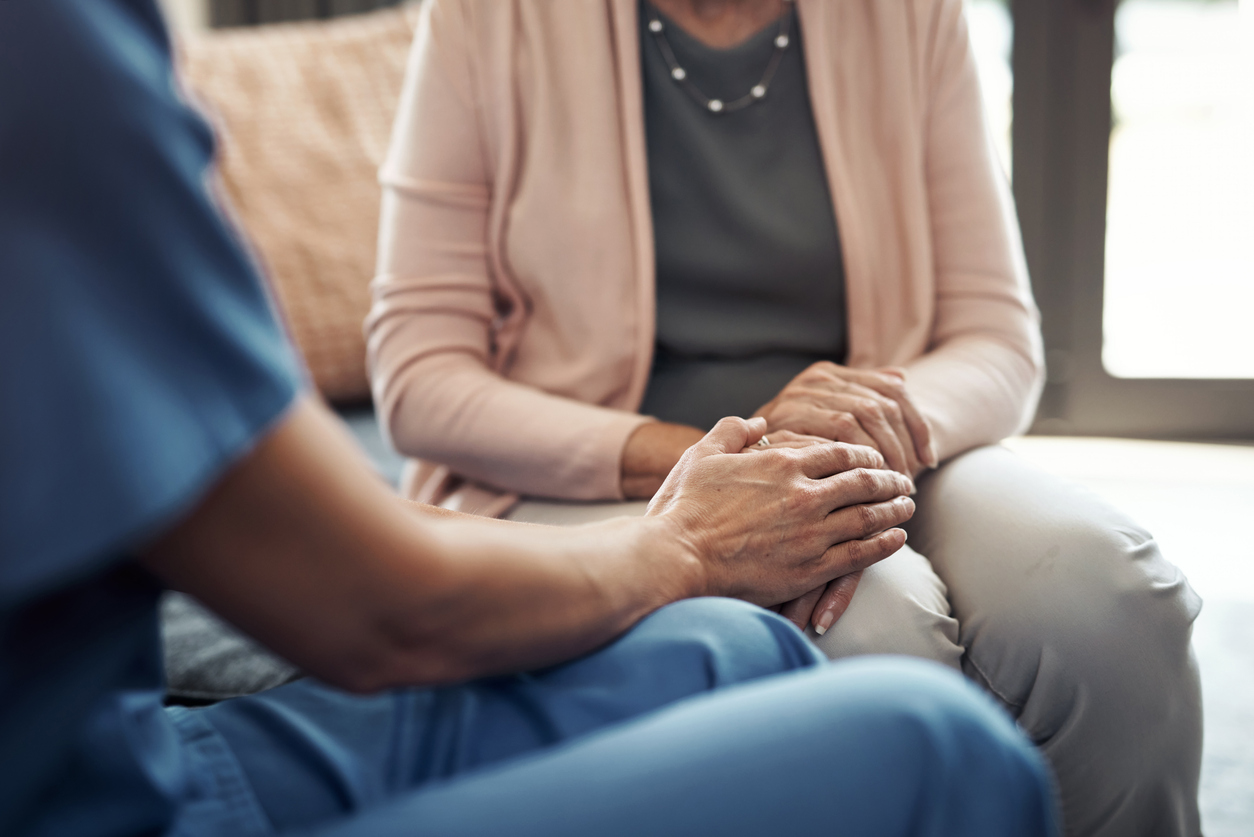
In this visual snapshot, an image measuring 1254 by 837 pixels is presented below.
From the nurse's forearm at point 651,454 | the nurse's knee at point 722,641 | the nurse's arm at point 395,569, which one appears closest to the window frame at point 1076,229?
the nurse's forearm at point 651,454

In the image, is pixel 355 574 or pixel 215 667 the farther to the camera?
pixel 215 667

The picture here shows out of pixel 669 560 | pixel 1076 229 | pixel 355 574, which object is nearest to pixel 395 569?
pixel 355 574

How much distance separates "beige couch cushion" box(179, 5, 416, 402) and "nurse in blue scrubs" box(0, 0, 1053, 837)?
3.33 feet

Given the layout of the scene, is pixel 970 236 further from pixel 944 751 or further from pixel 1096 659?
pixel 944 751

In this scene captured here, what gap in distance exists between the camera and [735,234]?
42.0 inches

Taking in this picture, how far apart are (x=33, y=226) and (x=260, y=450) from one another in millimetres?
114

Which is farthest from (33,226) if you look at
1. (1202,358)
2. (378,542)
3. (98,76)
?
(1202,358)

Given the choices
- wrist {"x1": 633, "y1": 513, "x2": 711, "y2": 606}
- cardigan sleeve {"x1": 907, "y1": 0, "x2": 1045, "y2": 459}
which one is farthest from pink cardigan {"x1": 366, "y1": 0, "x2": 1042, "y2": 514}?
wrist {"x1": 633, "y1": 513, "x2": 711, "y2": 606}

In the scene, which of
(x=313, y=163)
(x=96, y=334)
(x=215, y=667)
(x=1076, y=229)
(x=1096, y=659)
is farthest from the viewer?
(x=1076, y=229)

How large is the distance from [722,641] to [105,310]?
37 centimetres

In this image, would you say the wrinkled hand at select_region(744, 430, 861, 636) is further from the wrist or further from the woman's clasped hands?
the wrist

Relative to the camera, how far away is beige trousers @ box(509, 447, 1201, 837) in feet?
2.53

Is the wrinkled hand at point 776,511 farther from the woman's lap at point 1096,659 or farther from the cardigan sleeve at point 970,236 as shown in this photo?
the cardigan sleeve at point 970,236

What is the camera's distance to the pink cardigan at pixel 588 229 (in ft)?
3.34
